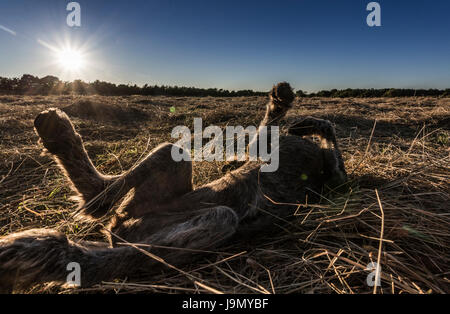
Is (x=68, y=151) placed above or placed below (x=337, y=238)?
above

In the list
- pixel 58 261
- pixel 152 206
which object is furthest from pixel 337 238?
pixel 58 261

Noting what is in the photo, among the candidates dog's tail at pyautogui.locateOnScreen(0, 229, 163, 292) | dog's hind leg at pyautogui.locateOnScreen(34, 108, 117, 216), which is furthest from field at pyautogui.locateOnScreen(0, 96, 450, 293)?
dog's hind leg at pyautogui.locateOnScreen(34, 108, 117, 216)

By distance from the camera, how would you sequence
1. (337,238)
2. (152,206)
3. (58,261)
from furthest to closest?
(152,206), (337,238), (58,261)

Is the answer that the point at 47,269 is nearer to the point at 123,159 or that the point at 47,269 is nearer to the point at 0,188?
the point at 0,188

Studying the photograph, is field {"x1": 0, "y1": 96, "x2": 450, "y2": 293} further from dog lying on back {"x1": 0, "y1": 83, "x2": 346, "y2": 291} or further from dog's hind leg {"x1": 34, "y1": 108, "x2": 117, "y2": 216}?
dog's hind leg {"x1": 34, "y1": 108, "x2": 117, "y2": 216}

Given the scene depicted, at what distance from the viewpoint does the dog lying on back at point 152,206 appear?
1.43 m

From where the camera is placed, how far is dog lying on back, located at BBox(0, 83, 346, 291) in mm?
1431

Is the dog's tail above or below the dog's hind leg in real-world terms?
below

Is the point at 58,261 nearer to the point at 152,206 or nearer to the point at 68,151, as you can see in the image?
the point at 152,206

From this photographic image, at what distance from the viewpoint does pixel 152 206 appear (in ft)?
6.86

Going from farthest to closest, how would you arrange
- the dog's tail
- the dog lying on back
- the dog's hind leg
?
the dog's hind leg, the dog lying on back, the dog's tail

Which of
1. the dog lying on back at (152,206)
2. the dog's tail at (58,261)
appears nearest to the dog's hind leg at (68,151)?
the dog lying on back at (152,206)
